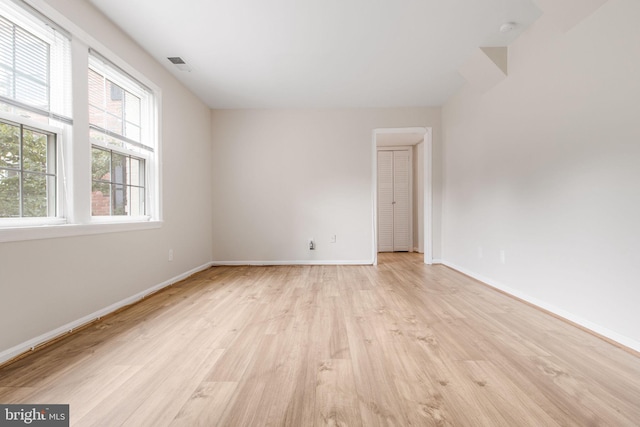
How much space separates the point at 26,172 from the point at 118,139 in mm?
941

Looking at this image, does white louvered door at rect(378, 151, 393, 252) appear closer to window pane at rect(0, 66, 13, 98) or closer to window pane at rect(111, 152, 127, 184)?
window pane at rect(111, 152, 127, 184)

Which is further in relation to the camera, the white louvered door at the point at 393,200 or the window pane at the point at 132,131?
the white louvered door at the point at 393,200

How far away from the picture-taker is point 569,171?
7.64 feet

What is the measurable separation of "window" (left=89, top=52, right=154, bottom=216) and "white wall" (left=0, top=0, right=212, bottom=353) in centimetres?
23

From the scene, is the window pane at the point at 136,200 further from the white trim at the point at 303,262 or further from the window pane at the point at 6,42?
the white trim at the point at 303,262

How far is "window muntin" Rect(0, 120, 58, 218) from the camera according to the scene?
1.77m

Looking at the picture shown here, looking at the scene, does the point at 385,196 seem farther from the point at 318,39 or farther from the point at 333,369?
the point at 333,369

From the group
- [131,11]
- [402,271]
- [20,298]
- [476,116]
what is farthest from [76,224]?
[476,116]

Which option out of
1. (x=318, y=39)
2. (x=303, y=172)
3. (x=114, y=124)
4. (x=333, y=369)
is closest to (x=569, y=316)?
(x=333, y=369)

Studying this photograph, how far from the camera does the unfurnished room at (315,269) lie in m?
1.41

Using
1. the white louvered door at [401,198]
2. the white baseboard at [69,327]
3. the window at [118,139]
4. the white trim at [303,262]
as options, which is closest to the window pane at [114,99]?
the window at [118,139]

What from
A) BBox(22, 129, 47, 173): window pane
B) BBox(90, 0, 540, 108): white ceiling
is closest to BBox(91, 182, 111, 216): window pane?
BBox(22, 129, 47, 173): window pane

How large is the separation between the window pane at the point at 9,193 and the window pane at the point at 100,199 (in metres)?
0.59

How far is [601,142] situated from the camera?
205cm
